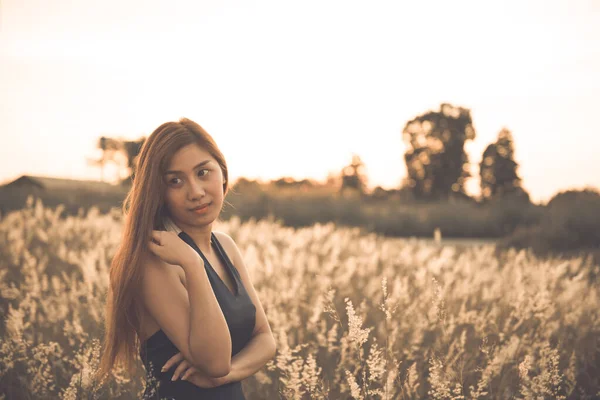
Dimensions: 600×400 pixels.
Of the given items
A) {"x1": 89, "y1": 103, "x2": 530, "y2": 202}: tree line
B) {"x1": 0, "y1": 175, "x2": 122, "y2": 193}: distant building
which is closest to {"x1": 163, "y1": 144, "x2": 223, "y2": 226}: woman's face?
{"x1": 0, "y1": 175, "x2": 122, "y2": 193}: distant building

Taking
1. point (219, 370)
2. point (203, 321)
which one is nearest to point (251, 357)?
point (219, 370)

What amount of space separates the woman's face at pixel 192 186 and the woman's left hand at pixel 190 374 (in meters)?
0.49

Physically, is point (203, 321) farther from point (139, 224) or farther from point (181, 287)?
point (139, 224)

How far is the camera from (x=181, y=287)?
1.75 m

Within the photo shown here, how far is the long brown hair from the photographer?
5.80 ft

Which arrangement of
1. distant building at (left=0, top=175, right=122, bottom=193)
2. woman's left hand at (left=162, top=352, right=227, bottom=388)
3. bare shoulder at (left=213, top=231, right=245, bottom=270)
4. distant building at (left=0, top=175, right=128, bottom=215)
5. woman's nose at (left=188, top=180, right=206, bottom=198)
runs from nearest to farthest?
woman's left hand at (left=162, top=352, right=227, bottom=388), woman's nose at (left=188, top=180, right=206, bottom=198), bare shoulder at (left=213, top=231, right=245, bottom=270), distant building at (left=0, top=175, right=128, bottom=215), distant building at (left=0, top=175, right=122, bottom=193)

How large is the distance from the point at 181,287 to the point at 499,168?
42.0 metres

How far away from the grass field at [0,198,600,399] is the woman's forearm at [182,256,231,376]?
1.80 feet

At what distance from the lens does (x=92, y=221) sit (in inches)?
368

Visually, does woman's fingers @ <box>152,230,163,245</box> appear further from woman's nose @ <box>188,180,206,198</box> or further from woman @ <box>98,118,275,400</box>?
woman's nose @ <box>188,180,206,198</box>

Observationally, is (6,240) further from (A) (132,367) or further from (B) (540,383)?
(B) (540,383)

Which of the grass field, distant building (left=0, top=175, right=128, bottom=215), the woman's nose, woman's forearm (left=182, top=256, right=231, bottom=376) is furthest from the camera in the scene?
distant building (left=0, top=175, right=128, bottom=215)

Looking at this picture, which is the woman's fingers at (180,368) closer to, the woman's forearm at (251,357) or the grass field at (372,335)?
the woman's forearm at (251,357)

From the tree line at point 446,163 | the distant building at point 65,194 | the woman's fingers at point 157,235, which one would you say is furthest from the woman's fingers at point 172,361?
the tree line at point 446,163
